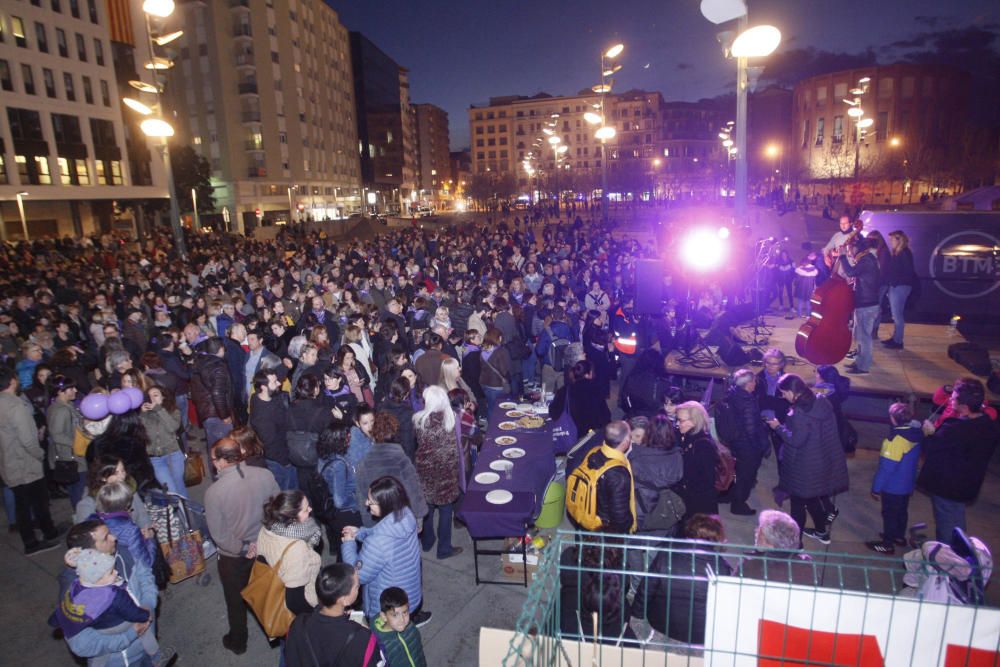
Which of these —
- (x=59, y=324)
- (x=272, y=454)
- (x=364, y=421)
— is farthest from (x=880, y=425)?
(x=59, y=324)

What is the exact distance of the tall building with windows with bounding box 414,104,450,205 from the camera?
13338 centimetres

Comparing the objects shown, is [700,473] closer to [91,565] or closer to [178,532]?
[91,565]

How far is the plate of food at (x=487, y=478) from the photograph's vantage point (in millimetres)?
5410

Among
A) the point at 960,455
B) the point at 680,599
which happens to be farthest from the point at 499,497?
the point at 960,455

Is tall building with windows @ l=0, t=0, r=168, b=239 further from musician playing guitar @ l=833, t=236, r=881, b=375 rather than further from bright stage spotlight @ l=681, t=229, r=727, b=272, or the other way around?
musician playing guitar @ l=833, t=236, r=881, b=375

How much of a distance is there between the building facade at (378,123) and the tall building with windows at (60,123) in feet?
134

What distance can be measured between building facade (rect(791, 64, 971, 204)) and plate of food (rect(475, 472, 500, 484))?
5247 centimetres

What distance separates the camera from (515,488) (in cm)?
529

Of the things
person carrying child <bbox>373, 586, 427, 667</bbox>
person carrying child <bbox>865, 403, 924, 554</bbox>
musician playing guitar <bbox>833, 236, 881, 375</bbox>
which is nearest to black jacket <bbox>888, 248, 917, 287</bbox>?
musician playing guitar <bbox>833, 236, 881, 375</bbox>

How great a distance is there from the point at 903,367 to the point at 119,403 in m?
10.2

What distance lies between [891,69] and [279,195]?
69141 millimetres

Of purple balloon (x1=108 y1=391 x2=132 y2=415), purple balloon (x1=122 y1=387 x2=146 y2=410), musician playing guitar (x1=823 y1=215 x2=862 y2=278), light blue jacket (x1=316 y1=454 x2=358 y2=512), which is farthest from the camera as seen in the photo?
musician playing guitar (x1=823 y1=215 x2=862 y2=278)

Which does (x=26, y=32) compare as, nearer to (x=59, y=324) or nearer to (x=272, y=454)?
(x=59, y=324)

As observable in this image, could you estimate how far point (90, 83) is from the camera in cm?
3947
